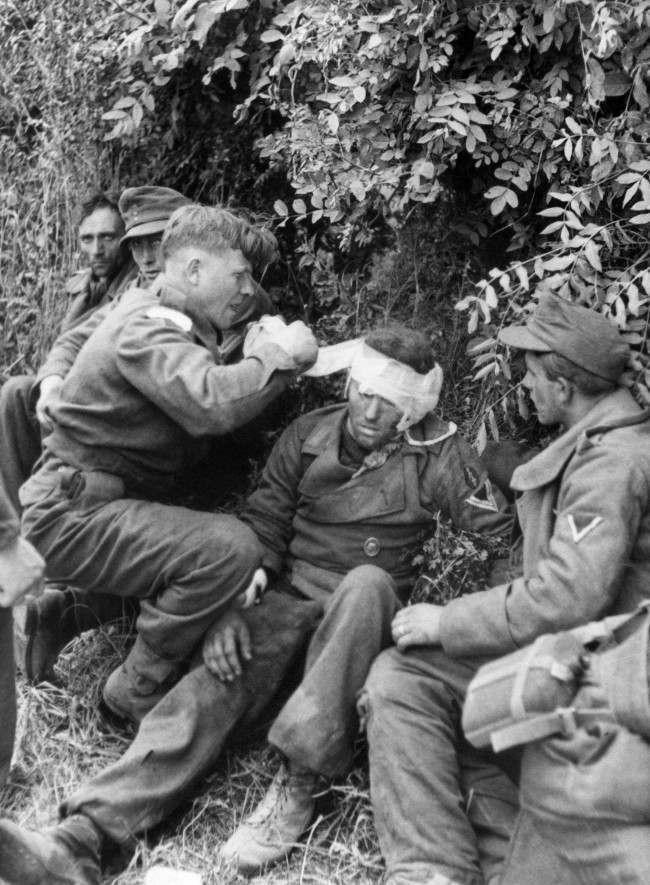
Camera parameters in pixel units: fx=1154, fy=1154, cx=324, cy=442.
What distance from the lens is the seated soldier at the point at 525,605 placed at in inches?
141

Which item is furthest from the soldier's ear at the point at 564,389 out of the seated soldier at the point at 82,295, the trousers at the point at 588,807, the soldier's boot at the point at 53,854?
the seated soldier at the point at 82,295

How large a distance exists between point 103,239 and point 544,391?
3.16 metres

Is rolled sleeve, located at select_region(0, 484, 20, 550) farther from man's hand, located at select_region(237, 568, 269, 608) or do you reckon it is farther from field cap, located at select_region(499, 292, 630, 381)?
field cap, located at select_region(499, 292, 630, 381)

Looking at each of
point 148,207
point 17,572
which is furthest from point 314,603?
point 148,207

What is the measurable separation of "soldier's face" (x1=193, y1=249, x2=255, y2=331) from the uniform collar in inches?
60.1

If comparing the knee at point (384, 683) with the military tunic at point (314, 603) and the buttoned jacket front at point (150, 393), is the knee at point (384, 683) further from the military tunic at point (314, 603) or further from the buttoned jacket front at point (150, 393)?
the buttoned jacket front at point (150, 393)

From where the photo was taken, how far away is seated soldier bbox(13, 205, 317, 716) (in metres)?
4.44

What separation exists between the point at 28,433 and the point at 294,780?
264 cm

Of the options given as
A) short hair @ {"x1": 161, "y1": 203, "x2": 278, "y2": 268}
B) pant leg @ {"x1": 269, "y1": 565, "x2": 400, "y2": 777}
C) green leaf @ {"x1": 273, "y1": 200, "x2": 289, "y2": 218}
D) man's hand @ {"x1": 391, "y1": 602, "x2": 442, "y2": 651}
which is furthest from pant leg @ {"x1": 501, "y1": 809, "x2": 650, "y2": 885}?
green leaf @ {"x1": 273, "y1": 200, "x2": 289, "y2": 218}

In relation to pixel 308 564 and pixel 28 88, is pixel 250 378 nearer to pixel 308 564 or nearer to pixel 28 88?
pixel 308 564

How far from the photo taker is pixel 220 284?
4.80m

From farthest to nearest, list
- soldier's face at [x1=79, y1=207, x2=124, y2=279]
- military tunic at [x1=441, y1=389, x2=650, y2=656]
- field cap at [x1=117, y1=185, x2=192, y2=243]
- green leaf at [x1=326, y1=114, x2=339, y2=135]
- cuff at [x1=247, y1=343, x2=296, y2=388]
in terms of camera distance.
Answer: soldier's face at [x1=79, y1=207, x2=124, y2=279] < field cap at [x1=117, y1=185, x2=192, y2=243] < green leaf at [x1=326, y1=114, x2=339, y2=135] < cuff at [x1=247, y1=343, x2=296, y2=388] < military tunic at [x1=441, y1=389, x2=650, y2=656]

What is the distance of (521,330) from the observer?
4.08 meters

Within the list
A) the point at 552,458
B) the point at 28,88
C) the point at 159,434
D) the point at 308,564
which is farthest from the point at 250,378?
the point at 28,88
